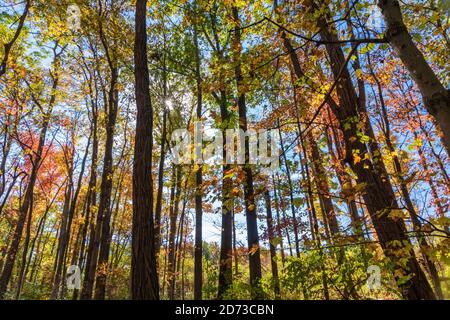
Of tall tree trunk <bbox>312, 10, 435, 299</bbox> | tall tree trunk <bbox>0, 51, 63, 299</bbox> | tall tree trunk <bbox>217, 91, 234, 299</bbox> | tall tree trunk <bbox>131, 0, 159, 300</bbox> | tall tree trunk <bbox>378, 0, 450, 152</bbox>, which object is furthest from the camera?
tall tree trunk <bbox>0, 51, 63, 299</bbox>

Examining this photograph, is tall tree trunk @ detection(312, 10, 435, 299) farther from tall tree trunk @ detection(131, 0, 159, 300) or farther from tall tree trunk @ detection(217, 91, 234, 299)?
tall tree trunk @ detection(131, 0, 159, 300)

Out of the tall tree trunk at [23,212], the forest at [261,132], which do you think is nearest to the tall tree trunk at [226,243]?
the forest at [261,132]

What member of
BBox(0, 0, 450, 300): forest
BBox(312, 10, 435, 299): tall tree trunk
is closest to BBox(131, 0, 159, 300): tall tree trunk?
BBox(0, 0, 450, 300): forest

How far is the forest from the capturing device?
266 cm

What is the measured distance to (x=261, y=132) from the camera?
8.75ft

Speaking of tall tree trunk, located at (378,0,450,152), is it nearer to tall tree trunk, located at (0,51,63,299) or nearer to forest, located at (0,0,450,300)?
forest, located at (0,0,450,300)

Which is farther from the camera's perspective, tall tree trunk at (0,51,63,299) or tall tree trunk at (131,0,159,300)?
tall tree trunk at (0,51,63,299)

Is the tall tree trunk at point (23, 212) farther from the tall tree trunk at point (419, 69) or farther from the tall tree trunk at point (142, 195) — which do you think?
the tall tree trunk at point (419, 69)

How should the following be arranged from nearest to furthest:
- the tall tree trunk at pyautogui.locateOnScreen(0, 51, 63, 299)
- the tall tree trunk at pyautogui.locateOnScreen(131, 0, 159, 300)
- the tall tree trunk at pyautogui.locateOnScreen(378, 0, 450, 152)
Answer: the tall tree trunk at pyautogui.locateOnScreen(378, 0, 450, 152) → the tall tree trunk at pyautogui.locateOnScreen(131, 0, 159, 300) → the tall tree trunk at pyautogui.locateOnScreen(0, 51, 63, 299)

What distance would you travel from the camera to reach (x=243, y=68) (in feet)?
10.8

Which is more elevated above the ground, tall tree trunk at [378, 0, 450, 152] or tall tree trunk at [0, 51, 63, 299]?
tall tree trunk at [0, 51, 63, 299]

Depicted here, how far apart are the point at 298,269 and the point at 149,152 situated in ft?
10.5
